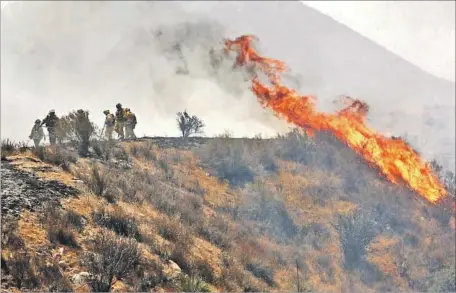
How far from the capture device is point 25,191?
13867 millimetres

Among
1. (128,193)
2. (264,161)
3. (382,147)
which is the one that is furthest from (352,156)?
(128,193)

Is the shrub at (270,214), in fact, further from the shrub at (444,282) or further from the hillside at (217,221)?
the shrub at (444,282)

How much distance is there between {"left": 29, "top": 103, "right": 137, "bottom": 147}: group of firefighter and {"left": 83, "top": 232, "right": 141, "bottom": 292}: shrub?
9763mm

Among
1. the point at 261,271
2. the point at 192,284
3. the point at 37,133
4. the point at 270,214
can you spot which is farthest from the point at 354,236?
the point at 37,133

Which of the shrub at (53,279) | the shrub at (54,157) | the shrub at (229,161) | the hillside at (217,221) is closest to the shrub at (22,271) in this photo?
the hillside at (217,221)

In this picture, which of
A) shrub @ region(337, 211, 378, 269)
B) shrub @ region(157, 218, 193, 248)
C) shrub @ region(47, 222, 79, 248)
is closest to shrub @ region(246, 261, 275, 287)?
shrub @ region(157, 218, 193, 248)

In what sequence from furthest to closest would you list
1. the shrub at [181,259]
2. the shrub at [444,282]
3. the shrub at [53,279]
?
1. the shrub at [444,282]
2. the shrub at [181,259]
3. the shrub at [53,279]

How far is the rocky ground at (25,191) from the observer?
13005 mm

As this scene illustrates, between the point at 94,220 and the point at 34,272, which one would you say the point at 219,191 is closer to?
the point at 94,220

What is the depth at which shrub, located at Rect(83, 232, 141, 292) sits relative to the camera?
1052 centimetres

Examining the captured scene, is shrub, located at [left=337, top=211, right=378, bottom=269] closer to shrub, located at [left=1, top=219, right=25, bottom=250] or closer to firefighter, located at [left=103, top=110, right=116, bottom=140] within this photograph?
firefighter, located at [left=103, top=110, right=116, bottom=140]

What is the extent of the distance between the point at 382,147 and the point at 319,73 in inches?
2009

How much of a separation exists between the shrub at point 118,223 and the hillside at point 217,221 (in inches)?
1.8

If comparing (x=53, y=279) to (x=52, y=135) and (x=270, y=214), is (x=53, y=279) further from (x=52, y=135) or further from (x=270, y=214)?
(x=52, y=135)
